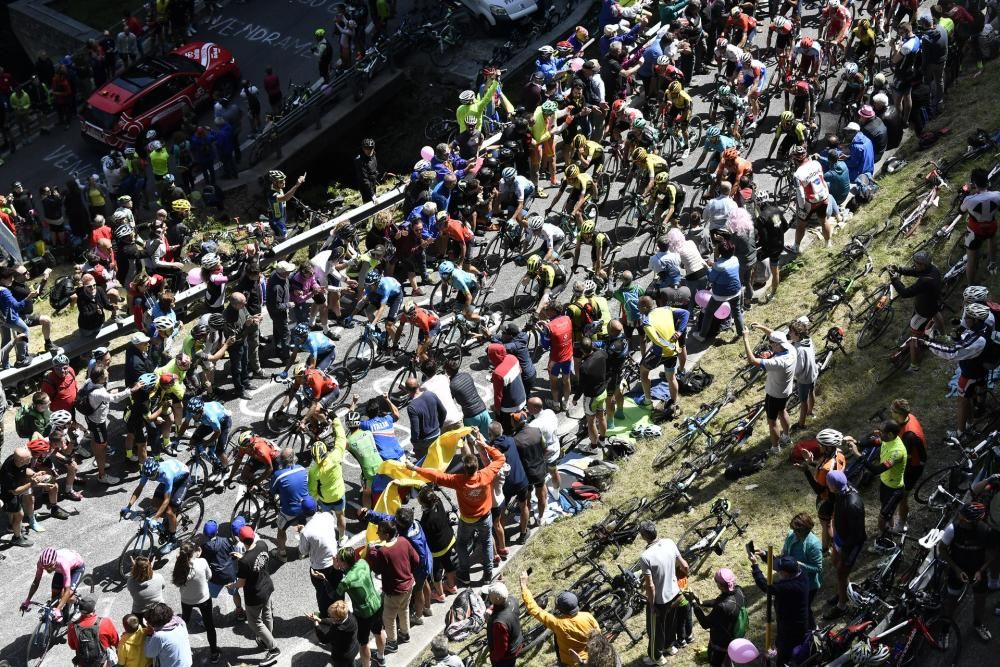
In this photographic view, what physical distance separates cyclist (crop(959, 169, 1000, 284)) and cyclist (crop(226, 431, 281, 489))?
417 inches

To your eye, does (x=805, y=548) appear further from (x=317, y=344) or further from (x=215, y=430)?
(x=215, y=430)

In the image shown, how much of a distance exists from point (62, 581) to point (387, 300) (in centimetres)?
686

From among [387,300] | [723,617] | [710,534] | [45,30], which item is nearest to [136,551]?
[387,300]

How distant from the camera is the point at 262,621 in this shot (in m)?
16.5

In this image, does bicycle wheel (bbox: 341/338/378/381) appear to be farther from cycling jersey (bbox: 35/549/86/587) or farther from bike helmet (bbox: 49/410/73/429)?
cycling jersey (bbox: 35/549/86/587)

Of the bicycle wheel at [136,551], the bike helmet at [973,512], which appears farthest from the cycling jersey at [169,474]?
the bike helmet at [973,512]

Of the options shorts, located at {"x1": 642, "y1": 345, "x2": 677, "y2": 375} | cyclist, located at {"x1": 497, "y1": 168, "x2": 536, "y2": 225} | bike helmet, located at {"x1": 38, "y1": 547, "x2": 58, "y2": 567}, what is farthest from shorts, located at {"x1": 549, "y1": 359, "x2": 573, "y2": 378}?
bike helmet, located at {"x1": 38, "y1": 547, "x2": 58, "y2": 567}

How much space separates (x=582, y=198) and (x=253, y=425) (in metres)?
7.08

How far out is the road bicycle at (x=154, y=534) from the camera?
18.2 meters

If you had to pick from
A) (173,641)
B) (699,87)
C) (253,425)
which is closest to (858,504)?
(173,641)

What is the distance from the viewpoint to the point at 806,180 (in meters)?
22.0

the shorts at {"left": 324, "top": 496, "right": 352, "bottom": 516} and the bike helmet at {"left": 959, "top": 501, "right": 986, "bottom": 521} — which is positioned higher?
the bike helmet at {"left": 959, "top": 501, "right": 986, "bottom": 521}

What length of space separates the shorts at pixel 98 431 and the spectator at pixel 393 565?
19.4ft

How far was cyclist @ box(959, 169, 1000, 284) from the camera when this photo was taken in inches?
756
